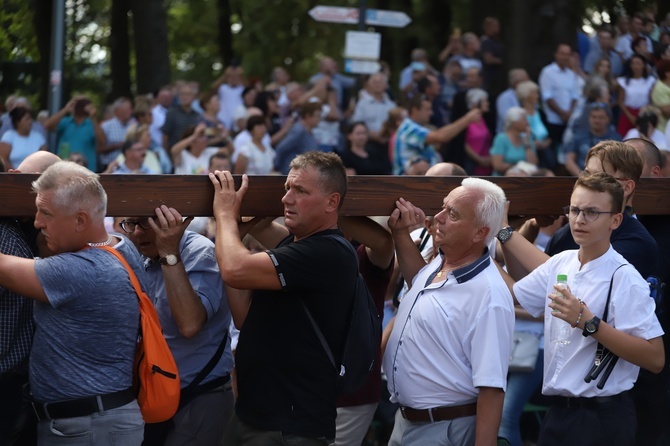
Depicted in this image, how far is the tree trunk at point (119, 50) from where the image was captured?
2306 centimetres

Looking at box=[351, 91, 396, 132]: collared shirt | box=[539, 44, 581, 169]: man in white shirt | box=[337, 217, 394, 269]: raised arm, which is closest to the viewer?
box=[337, 217, 394, 269]: raised arm

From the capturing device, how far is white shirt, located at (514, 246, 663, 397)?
466 cm

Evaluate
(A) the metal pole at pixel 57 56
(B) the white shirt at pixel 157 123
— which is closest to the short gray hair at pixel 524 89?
(B) the white shirt at pixel 157 123

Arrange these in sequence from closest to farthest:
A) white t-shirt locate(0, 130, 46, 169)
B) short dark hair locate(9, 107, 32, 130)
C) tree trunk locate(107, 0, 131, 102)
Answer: white t-shirt locate(0, 130, 46, 169)
short dark hair locate(9, 107, 32, 130)
tree trunk locate(107, 0, 131, 102)

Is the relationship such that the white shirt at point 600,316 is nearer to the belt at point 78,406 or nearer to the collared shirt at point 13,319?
the belt at point 78,406

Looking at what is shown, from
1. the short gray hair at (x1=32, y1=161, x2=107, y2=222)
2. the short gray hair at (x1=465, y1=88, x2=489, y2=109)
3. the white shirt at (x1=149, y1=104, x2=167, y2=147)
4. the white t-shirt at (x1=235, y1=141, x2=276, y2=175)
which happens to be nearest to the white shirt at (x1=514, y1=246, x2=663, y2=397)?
the short gray hair at (x1=32, y1=161, x2=107, y2=222)

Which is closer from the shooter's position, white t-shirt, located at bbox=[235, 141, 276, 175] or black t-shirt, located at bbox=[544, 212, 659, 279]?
black t-shirt, located at bbox=[544, 212, 659, 279]

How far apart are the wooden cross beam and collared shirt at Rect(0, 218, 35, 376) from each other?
0.44 feet

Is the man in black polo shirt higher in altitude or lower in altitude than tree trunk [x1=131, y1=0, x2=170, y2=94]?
higher

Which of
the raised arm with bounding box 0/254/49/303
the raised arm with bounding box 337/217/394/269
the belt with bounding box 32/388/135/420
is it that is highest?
the raised arm with bounding box 0/254/49/303

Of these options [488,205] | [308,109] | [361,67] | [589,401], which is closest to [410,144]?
[308,109]

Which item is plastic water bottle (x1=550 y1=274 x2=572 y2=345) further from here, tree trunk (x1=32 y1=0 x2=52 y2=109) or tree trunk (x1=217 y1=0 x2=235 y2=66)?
tree trunk (x1=217 y1=0 x2=235 y2=66)

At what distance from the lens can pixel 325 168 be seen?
14.7 ft

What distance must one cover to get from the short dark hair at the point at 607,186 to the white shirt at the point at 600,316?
0.74 ft
